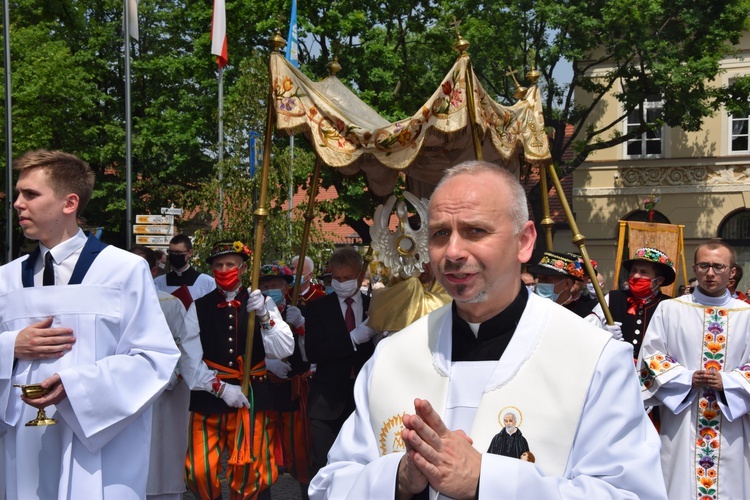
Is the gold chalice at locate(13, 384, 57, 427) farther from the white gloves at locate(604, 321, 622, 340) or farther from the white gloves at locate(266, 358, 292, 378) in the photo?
the white gloves at locate(604, 321, 622, 340)

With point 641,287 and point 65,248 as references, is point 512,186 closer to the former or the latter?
point 65,248

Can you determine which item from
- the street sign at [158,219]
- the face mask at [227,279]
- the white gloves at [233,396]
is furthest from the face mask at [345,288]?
the street sign at [158,219]

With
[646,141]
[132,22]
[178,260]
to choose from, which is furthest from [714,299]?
[646,141]

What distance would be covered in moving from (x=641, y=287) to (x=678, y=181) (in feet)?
71.1

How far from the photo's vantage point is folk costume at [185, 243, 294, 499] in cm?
634

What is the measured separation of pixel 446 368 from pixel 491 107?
163 inches

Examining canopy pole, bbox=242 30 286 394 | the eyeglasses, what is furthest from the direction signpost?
the eyeglasses

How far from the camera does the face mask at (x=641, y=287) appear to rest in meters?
6.87

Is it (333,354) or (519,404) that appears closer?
(519,404)

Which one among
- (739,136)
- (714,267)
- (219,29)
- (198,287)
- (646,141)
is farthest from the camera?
(646,141)

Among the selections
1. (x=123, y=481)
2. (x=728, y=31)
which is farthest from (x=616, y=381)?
(x=728, y=31)

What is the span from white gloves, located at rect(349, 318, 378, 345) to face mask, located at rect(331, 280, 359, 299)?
348 millimetres

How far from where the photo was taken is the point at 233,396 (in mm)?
6230

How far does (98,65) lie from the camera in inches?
1145
